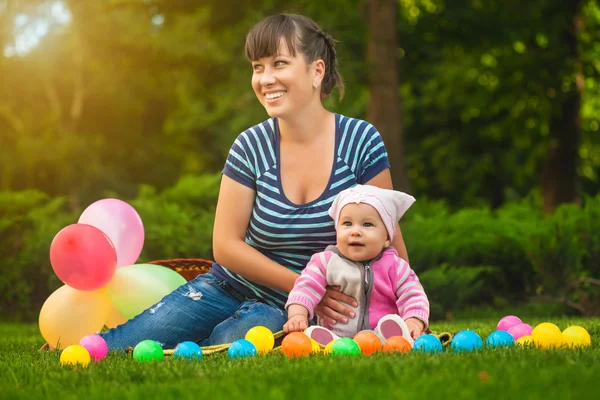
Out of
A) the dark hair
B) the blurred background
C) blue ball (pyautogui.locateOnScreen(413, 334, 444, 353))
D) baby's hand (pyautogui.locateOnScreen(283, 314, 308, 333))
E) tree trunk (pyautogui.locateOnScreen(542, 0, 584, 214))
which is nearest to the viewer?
blue ball (pyautogui.locateOnScreen(413, 334, 444, 353))

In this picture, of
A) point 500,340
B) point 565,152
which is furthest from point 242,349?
point 565,152

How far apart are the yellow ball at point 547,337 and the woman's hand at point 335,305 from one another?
91cm

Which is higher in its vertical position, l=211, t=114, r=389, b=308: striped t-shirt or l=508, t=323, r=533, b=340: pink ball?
l=211, t=114, r=389, b=308: striped t-shirt

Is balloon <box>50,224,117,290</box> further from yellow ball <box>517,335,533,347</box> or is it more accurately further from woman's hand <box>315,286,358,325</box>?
yellow ball <box>517,335,533,347</box>

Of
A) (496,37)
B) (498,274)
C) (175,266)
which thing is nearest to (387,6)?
(496,37)

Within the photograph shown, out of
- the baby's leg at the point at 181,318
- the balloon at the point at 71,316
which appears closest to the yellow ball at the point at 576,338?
the baby's leg at the point at 181,318

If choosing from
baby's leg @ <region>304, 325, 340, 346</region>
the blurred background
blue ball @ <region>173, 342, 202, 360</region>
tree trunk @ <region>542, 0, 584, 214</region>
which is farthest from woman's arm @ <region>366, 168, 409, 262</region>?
tree trunk @ <region>542, 0, 584, 214</region>

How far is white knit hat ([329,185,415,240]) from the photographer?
4148 mm

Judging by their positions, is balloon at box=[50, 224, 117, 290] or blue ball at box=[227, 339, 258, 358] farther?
balloon at box=[50, 224, 117, 290]

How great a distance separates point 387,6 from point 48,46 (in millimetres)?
23056

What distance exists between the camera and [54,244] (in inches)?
196

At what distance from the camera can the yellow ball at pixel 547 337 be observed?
394cm

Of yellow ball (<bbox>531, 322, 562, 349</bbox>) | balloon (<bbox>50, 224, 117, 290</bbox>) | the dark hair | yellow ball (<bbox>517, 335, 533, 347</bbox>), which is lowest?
yellow ball (<bbox>517, 335, 533, 347</bbox>)

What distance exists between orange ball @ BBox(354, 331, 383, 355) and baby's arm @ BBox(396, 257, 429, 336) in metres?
0.30
